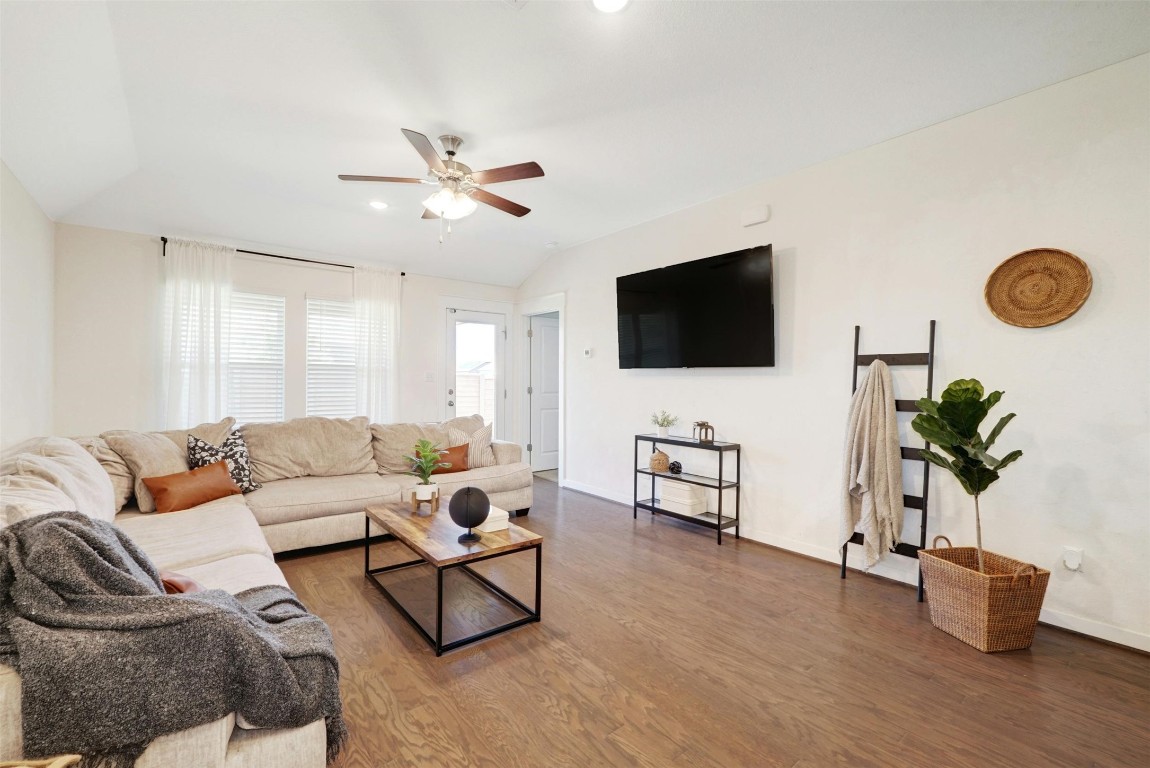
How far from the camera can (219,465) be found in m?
3.20

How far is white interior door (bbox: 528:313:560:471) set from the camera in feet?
20.9

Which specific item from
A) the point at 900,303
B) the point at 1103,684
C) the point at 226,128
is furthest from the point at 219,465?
the point at 1103,684

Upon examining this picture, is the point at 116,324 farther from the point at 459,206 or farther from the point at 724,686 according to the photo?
the point at 724,686

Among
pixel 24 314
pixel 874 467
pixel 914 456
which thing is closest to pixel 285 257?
pixel 24 314

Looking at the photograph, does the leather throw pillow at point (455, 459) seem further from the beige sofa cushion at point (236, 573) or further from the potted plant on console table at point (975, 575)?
the potted plant on console table at point (975, 575)

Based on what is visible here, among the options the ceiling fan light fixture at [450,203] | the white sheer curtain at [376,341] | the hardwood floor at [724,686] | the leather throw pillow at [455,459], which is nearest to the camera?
the hardwood floor at [724,686]

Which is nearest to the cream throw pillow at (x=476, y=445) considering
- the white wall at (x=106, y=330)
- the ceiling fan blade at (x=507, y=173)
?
the ceiling fan blade at (x=507, y=173)

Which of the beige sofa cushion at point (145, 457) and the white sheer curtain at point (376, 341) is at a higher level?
the white sheer curtain at point (376, 341)

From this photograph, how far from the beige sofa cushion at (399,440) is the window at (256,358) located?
50.4 inches

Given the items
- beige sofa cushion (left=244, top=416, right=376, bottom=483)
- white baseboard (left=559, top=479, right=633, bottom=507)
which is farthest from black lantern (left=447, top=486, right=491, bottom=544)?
white baseboard (left=559, top=479, right=633, bottom=507)

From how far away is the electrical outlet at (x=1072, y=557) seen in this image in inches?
92.5

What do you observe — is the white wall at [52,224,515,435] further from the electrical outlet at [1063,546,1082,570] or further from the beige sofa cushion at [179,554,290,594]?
the electrical outlet at [1063,546,1082,570]

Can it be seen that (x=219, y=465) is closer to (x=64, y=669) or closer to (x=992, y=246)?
(x=64, y=669)

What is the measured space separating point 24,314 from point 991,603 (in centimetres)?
553
